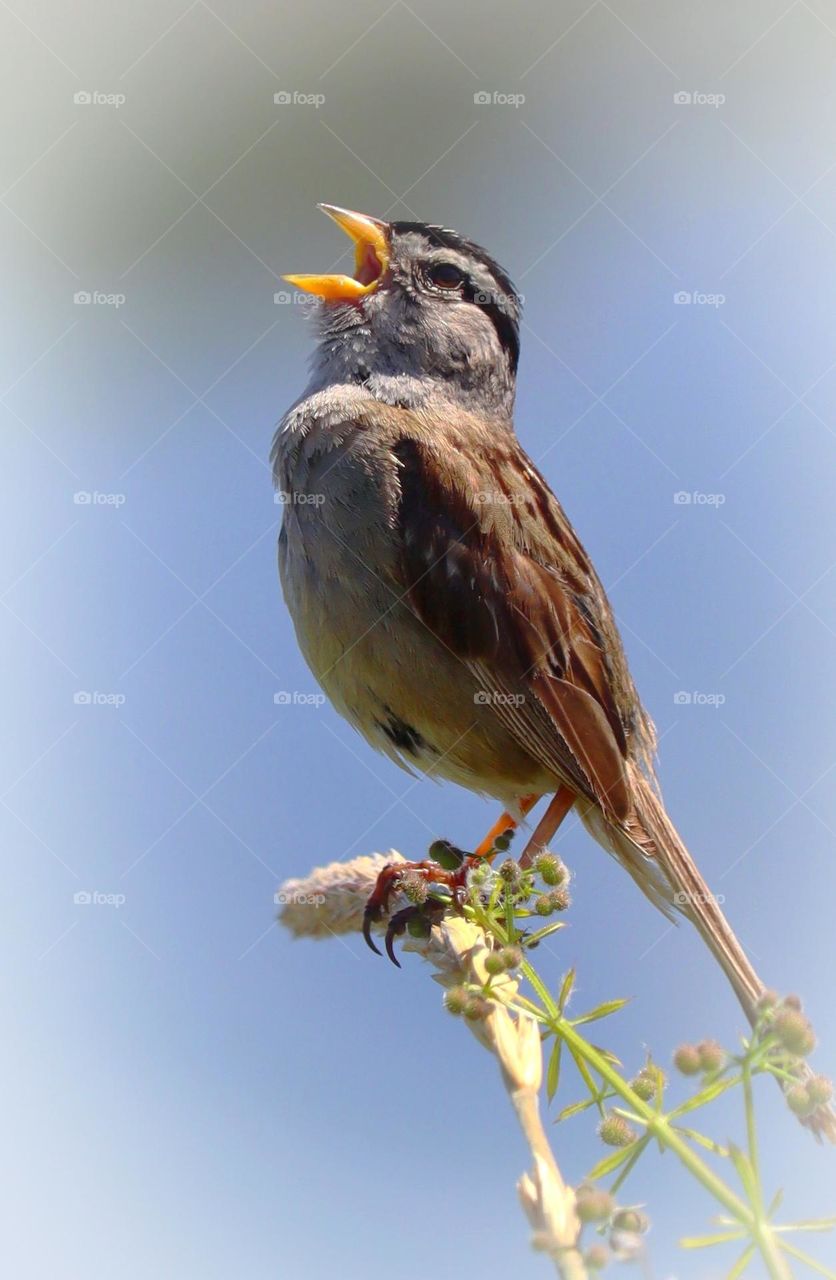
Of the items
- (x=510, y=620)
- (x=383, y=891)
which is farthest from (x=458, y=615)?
(x=383, y=891)

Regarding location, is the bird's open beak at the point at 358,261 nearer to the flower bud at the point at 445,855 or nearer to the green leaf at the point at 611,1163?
the flower bud at the point at 445,855

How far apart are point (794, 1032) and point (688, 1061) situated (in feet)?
0.41

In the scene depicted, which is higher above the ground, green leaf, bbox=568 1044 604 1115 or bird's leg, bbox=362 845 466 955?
bird's leg, bbox=362 845 466 955

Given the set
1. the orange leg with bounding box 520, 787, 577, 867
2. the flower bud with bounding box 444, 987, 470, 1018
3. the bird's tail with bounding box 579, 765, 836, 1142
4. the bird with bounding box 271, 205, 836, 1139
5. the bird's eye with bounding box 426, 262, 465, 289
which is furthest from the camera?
the bird's eye with bounding box 426, 262, 465, 289

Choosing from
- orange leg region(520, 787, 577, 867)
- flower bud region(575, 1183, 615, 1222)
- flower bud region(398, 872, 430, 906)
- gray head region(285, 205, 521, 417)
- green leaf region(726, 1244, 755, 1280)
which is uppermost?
gray head region(285, 205, 521, 417)

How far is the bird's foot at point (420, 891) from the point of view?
2.01 m

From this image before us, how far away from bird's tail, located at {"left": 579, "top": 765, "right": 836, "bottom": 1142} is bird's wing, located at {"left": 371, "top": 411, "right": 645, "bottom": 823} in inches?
3.4

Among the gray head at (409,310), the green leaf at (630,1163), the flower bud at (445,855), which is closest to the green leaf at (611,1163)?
the green leaf at (630,1163)

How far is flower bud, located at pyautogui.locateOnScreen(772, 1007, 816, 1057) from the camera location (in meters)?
1.27

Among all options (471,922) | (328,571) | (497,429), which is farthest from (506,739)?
(471,922)

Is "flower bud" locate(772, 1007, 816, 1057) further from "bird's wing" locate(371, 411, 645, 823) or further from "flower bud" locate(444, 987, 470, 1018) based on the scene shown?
"bird's wing" locate(371, 411, 645, 823)

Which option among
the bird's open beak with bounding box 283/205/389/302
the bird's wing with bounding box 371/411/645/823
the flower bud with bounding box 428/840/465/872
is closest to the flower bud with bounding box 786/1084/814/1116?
the flower bud with bounding box 428/840/465/872

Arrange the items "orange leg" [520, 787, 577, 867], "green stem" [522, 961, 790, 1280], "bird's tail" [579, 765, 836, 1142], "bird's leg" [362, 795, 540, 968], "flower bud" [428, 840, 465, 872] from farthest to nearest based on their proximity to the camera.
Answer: "orange leg" [520, 787, 577, 867], "bird's tail" [579, 765, 836, 1142], "flower bud" [428, 840, 465, 872], "bird's leg" [362, 795, 540, 968], "green stem" [522, 961, 790, 1280]

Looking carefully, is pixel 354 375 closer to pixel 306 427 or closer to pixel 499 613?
pixel 306 427
